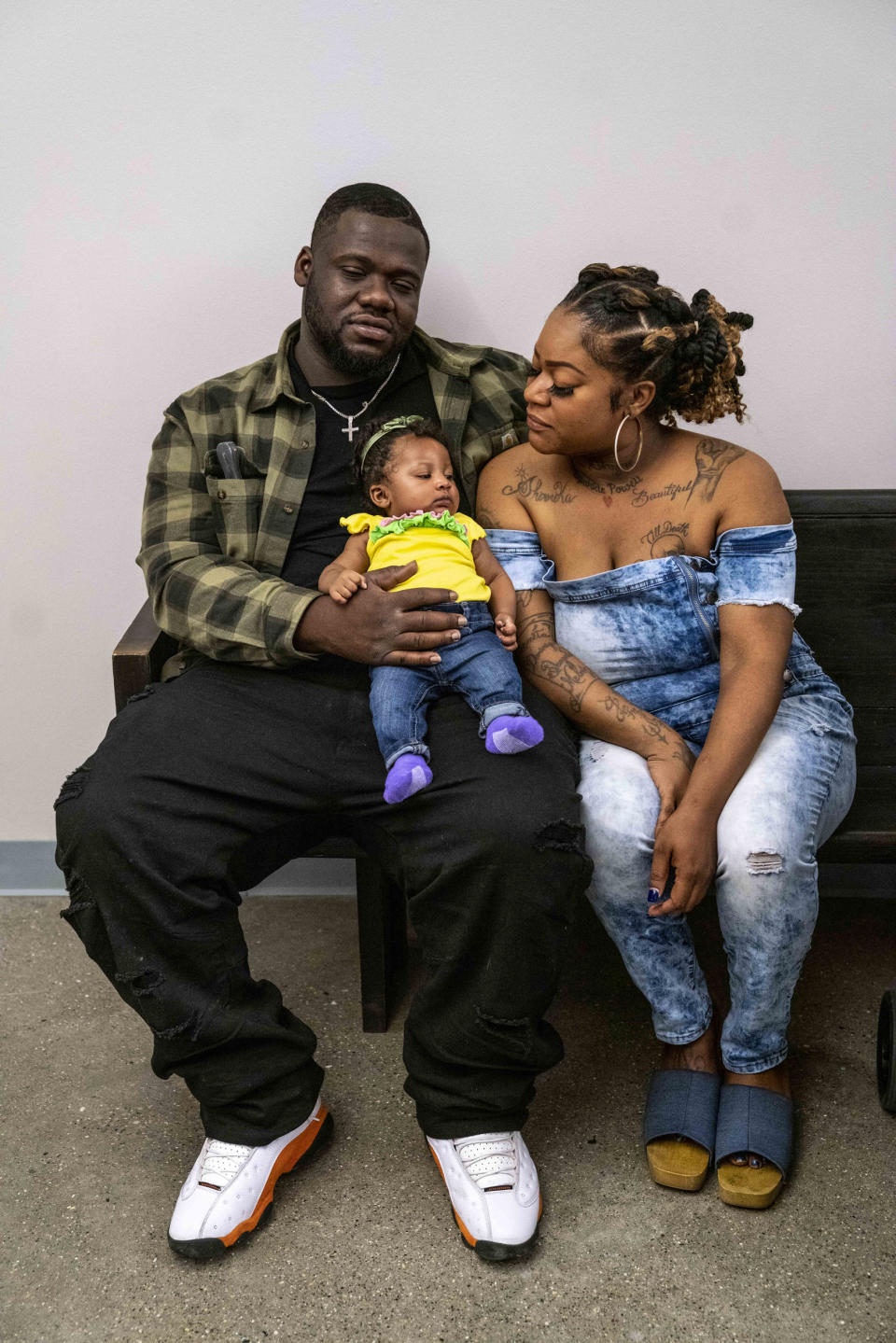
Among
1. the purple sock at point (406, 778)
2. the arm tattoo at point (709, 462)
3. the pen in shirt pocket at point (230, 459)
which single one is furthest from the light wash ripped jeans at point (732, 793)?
the pen in shirt pocket at point (230, 459)

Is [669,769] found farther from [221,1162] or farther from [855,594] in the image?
[221,1162]

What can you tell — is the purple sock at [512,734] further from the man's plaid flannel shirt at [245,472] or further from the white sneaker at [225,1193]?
the white sneaker at [225,1193]

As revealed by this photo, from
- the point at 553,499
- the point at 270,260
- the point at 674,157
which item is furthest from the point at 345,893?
the point at 674,157

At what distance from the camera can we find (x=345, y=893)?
316cm

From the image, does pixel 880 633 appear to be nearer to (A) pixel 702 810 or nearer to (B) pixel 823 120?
(A) pixel 702 810

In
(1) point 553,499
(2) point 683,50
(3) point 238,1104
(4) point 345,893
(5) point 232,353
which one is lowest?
(4) point 345,893

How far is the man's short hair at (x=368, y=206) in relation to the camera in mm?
2398

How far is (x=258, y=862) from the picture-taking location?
215cm

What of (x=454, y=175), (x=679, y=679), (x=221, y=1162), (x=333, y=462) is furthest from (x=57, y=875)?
(x=454, y=175)

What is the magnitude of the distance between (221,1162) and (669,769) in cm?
106

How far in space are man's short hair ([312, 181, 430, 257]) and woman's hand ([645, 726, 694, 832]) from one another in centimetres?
121

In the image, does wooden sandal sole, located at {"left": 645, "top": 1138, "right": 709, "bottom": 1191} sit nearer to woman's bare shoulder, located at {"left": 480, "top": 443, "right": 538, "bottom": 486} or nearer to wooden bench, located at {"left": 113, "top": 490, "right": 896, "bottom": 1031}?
wooden bench, located at {"left": 113, "top": 490, "right": 896, "bottom": 1031}

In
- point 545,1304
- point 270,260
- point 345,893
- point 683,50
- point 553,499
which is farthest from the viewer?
point 345,893

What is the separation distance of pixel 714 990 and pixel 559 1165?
67 cm
